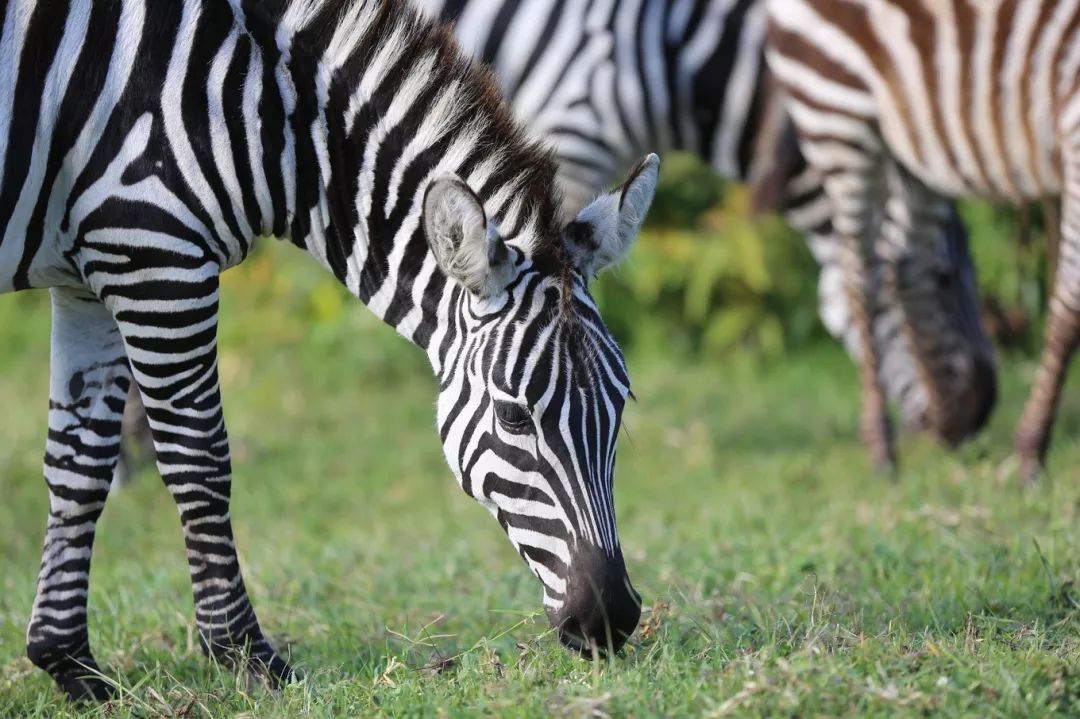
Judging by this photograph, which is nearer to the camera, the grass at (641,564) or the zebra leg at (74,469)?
the grass at (641,564)

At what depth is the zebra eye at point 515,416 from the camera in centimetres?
357

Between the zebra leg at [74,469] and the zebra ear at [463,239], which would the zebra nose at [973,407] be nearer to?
the zebra ear at [463,239]

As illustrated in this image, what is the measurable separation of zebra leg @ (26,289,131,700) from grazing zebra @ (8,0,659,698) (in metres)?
0.14

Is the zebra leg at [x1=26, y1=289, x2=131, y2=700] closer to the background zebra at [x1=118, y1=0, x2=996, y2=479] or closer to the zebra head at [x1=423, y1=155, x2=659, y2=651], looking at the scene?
the zebra head at [x1=423, y1=155, x2=659, y2=651]

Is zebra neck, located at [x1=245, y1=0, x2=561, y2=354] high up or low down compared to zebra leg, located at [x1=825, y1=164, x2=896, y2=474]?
up

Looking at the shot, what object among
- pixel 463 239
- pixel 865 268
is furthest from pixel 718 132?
pixel 463 239

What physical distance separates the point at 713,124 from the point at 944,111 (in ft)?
5.32

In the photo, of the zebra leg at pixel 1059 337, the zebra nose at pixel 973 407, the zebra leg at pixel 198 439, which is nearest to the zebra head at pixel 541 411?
the zebra leg at pixel 198 439

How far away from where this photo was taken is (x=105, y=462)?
4.27 metres

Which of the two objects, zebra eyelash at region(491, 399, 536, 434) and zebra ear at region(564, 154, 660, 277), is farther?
zebra ear at region(564, 154, 660, 277)

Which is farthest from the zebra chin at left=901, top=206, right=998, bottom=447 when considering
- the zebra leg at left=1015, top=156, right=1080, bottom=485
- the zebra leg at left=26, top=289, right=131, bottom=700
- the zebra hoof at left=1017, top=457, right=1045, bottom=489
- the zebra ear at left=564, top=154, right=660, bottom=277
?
the zebra leg at left=26, top=289, right=131, bottom=700

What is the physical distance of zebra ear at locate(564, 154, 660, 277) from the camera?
3801 millimetres

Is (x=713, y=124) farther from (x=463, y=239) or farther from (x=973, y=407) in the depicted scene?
(x=463, y=239)

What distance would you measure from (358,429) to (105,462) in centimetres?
510
